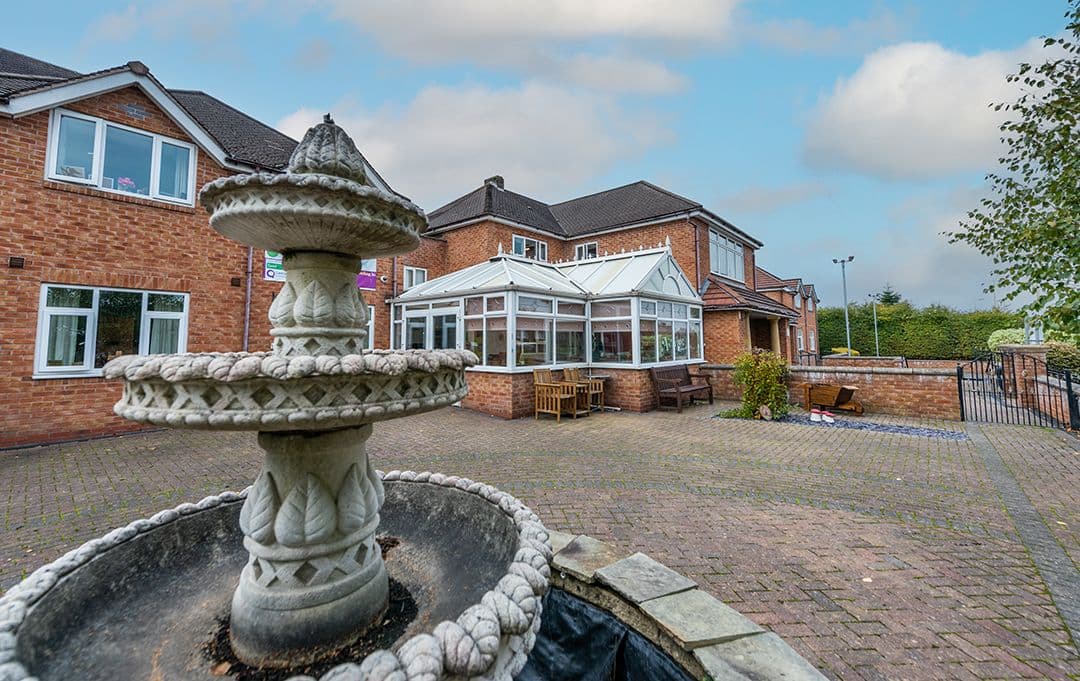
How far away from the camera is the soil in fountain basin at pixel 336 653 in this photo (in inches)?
70.4

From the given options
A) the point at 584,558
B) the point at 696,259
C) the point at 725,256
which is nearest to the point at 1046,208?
the point at 584,558

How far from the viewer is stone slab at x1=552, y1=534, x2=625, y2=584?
2.62m

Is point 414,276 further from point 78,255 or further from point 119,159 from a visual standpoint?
point 78,255

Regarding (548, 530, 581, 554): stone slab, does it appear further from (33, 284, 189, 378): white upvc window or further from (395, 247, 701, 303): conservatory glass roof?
(33, 284, 189, 378): white upvc window

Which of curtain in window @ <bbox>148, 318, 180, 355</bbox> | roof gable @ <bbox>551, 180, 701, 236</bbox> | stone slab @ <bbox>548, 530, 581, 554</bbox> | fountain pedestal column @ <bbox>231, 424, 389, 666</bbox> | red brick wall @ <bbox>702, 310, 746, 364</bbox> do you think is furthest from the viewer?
roof gable @ <bbox>551, 180, 701, 236</bbox>

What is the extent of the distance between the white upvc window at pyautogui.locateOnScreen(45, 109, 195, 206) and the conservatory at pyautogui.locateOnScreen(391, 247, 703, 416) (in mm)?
5713

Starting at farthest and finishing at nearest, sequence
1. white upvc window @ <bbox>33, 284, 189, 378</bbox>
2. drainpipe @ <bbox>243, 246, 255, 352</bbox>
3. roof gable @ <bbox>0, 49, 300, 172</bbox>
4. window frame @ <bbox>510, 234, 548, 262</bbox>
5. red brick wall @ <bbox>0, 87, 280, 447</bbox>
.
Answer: window frame @ <bbox>510, 234, 548, 262</bbox>
drainpipe @ <bbox>243, 246, 255, 352</bbox>
white upvc window @ <bbox>33, 284, 189, 378</bbox>
roof gable @ <bbox>0, 49, 300, 172</bbox>
red brick wall @ <bbox>0, 87, 280, 447</bbox>

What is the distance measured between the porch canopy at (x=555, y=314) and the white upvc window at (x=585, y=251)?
5.06 m

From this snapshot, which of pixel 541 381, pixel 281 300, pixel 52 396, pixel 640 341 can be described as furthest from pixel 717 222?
pixel 52 396

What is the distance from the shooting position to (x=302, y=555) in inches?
74.9

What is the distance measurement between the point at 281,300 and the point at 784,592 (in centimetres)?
362

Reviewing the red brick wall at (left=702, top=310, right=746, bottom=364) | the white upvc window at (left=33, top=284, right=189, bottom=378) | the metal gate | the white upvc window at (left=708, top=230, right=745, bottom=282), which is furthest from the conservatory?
the metal gate

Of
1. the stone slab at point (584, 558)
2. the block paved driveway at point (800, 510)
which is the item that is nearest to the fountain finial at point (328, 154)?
the stone slab at point (584, 558)

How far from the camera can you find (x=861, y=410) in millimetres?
10250
